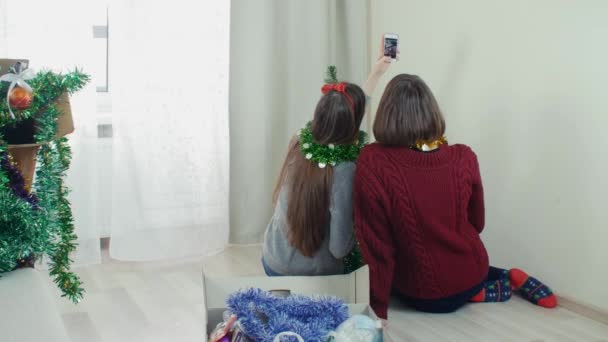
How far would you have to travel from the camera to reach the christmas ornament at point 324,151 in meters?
1.94

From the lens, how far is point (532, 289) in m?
2.20

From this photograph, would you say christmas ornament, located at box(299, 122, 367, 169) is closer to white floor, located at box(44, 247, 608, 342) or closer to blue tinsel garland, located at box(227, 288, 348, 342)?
white floor, located at box(44, 247, 608, 342)

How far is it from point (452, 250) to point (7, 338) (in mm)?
1399

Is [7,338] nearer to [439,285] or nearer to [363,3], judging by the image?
[439,285]

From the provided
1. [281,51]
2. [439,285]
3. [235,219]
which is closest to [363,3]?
[281,51]

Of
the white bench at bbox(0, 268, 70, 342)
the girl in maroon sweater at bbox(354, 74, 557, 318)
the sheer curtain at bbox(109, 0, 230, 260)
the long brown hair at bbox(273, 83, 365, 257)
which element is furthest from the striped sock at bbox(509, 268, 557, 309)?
the white bench at bbox(0, 268, 70, 342)

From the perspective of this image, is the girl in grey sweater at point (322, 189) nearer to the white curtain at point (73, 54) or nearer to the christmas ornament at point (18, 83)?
the christmas ornament at point (18, 83)

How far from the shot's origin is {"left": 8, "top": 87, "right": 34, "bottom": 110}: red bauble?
4.15 ft

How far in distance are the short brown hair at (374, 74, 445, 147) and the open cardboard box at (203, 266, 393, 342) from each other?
63cm

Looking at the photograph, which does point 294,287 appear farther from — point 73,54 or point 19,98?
point 73,54

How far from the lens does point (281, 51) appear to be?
3.08m

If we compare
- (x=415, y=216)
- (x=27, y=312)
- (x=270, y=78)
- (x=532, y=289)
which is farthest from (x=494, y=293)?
(x=27, y=312)

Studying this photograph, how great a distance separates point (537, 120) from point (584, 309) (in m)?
0.68

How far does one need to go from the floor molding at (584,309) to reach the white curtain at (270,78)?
1469mm
